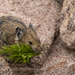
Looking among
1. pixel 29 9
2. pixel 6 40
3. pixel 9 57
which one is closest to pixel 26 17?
pixel 29 9

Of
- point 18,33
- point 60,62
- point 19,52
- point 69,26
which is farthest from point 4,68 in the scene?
point 69,26

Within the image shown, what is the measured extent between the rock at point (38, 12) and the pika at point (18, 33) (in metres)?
0.94

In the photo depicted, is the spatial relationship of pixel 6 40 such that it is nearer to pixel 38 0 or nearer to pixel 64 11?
pixel 64 11

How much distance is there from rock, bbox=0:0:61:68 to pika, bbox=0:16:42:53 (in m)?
0.94

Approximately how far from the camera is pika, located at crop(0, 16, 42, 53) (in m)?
4.79

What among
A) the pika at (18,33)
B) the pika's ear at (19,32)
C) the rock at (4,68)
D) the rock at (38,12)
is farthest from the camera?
the rock at (38,12)

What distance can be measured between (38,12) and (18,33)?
2.54 meters

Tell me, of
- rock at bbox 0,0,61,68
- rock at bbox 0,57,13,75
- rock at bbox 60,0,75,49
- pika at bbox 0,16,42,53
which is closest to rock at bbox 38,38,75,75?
rock at bbox 60,0,75,49

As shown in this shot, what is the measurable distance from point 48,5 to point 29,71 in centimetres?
409

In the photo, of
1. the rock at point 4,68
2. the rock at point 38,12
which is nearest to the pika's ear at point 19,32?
the rock at point 4,68

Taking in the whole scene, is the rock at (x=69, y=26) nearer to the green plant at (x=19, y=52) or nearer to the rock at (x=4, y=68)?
the green plant at (x=19, y=52)

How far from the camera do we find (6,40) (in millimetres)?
5273

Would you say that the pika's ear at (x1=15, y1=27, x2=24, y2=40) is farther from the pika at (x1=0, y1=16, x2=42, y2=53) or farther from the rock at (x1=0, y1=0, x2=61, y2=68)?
the rock at (x1=0, y1=0, x2=61, y2=68)

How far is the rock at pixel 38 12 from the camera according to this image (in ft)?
20.3
